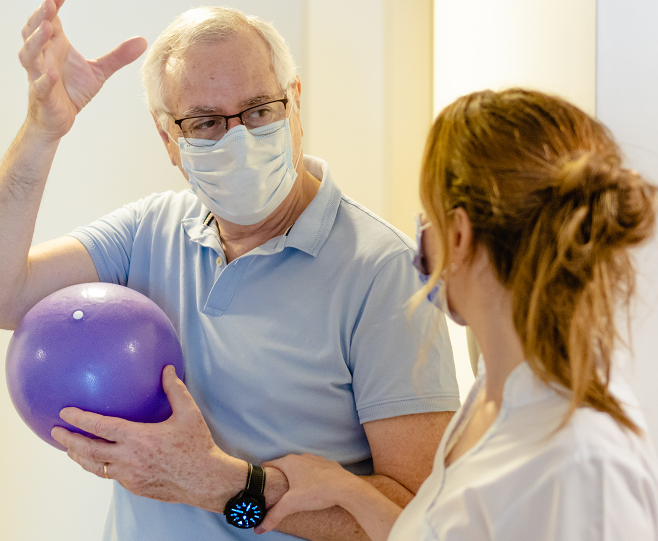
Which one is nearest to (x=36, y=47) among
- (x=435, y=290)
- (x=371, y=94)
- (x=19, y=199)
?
(x=19, y=199)

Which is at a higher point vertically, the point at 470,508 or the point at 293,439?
the point at 470,508

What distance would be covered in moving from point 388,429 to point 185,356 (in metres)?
0.51

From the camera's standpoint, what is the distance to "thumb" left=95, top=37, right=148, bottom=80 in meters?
1.41

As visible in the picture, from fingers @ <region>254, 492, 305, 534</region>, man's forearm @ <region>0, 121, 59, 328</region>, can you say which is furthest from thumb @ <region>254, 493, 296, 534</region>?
man's forearm @ <region>0, 121, 59, 328</region>

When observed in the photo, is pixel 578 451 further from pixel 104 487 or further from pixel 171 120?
pixel 104 487

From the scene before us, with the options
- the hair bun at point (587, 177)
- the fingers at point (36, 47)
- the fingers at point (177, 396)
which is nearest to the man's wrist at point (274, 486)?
the fingers at point (177, 396)

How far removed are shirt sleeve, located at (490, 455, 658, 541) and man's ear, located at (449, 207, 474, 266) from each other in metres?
0.30

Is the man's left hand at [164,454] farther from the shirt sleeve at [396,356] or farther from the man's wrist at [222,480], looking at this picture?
the shirt sleeve at [396,356]

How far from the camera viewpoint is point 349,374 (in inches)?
51.4

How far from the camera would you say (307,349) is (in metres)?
1.31

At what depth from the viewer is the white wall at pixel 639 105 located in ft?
3.77

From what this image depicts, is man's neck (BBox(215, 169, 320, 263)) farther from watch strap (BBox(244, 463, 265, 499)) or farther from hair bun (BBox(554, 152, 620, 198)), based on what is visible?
hair bun (BBox(554, 152, 620, 198))

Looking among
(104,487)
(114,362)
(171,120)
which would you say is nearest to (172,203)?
(171,120)

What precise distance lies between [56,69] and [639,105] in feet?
3.89
